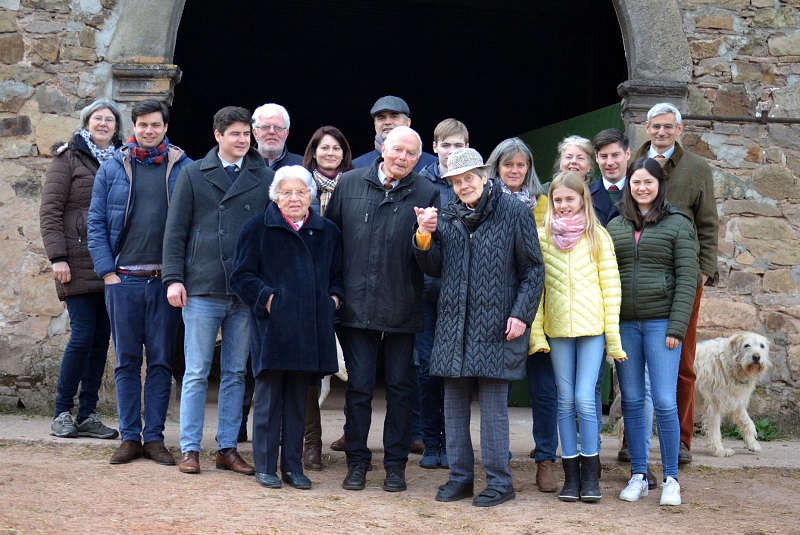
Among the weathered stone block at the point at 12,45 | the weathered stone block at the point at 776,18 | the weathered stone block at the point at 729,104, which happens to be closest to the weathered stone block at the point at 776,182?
the weathered stone block at the point at 729,104

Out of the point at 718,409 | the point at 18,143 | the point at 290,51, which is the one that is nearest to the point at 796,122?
the point at 718,409

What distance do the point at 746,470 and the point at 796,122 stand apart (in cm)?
249

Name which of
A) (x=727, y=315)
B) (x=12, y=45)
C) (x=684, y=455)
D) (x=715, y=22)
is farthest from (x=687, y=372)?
(x=12, y=45)

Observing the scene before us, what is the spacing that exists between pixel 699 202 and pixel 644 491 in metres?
1.48

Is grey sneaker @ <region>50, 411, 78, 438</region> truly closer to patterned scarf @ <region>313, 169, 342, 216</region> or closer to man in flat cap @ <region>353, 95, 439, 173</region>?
patterned scarf @ <region>313, 169, 342, 216</region>

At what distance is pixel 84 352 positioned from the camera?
15.4 feet

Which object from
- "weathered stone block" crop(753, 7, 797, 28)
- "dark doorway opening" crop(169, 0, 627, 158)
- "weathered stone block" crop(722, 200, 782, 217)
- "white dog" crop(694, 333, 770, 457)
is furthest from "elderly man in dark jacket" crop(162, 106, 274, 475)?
"dark doorway opening" crop(169, 0, 627, 158)

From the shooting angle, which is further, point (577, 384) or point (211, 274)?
point (211, 274)

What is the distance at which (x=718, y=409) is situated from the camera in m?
5.17

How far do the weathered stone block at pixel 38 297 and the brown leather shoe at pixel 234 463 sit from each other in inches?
77.8

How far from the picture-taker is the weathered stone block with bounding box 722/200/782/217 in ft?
19.3

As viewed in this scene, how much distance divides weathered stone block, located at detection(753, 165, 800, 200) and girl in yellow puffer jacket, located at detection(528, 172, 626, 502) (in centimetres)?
256

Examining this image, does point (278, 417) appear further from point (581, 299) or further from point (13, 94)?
point (13, 94)

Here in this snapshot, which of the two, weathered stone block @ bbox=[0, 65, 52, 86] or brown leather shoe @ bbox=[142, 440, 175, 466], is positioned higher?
weathered stone block @ bbox=[0, 65, 52, 86]
